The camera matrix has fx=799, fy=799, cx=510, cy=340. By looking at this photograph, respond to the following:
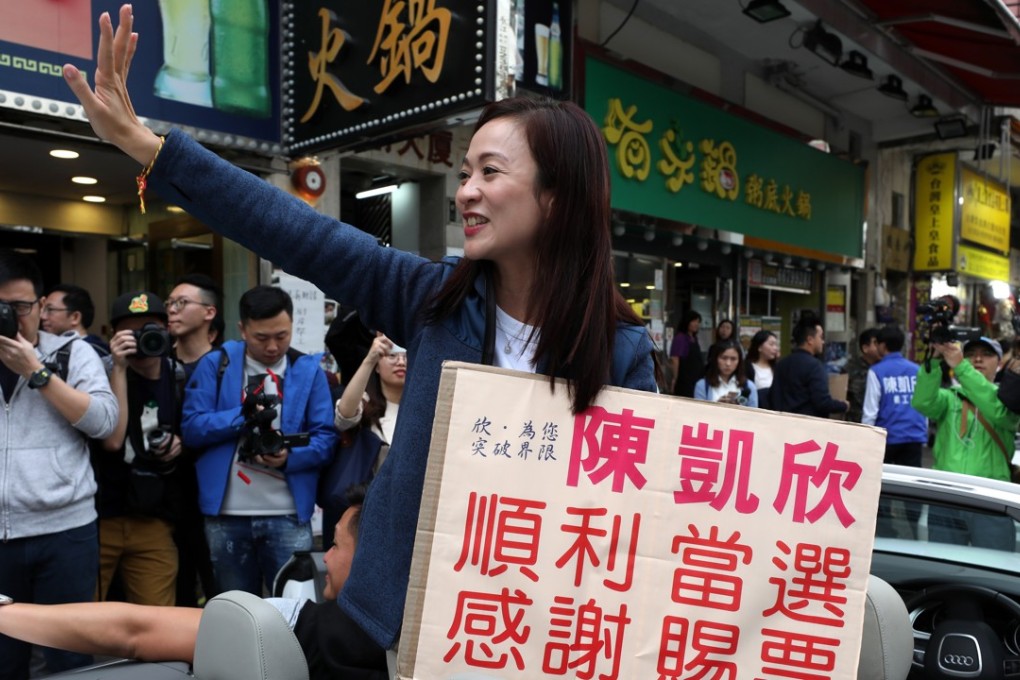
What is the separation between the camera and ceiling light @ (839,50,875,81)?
9578 mm

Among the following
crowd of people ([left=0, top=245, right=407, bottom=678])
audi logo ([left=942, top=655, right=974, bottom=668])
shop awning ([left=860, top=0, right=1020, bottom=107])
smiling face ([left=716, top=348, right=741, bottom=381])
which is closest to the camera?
audi logo ([left=942, top=655, right=974, bottom=668])

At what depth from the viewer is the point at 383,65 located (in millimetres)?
5258

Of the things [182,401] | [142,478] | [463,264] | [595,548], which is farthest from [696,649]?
[182,401]

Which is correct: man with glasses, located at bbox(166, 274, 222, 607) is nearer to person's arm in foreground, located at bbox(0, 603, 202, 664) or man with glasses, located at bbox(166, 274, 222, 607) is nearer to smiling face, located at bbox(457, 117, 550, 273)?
person's arm in foreground, located at bbox(0, 603, 202, 664)

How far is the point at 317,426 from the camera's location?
378 cm

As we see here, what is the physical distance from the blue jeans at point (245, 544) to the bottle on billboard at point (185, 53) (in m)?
3.19

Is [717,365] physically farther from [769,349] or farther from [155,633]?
[155,633]

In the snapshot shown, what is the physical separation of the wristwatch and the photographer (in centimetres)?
51

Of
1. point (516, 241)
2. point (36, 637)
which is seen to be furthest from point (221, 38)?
point (516, 241)

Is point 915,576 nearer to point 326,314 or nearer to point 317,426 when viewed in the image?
point 317,426

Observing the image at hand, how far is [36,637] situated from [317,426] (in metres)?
1.86

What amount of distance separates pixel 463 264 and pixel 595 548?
55 centimetres

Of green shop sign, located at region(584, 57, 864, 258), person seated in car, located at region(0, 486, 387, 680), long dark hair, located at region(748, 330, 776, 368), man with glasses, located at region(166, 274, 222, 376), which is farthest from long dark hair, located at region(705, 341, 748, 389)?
person seated in car, located at region(0, 486, 387, 680)

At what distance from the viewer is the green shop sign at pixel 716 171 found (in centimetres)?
877
